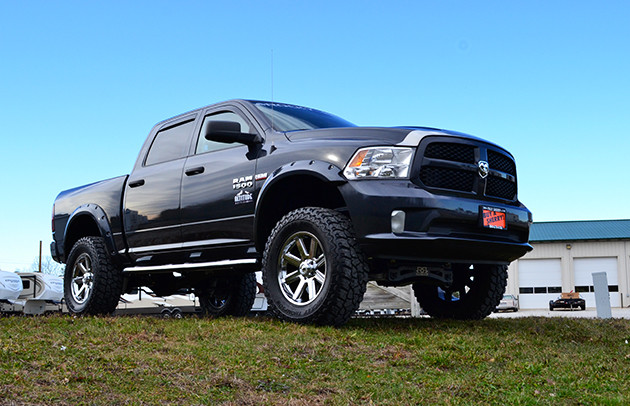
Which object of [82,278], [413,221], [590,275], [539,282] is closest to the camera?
[413,221]

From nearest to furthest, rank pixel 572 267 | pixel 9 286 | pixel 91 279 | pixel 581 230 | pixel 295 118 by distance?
pixel 295 118 → pixel 91 279 → pixel 9 286 → pixel 572 267 → pixel 581 230

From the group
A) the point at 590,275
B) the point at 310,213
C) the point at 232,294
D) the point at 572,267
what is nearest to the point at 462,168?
the point at 310,213

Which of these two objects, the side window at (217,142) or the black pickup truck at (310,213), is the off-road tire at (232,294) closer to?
the black pickup truck at (310,213)

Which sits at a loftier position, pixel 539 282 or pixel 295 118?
pixel 295 118

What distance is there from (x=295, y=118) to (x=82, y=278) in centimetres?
352

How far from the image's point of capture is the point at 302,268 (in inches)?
225

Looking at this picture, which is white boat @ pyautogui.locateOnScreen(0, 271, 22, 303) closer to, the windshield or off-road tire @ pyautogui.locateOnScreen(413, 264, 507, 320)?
the windshield

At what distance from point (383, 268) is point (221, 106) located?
8.54 feet

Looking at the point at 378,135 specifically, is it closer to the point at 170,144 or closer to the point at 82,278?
the point at 170,144

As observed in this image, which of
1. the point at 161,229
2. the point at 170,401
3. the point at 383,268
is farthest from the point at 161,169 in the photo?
the point at 170,401

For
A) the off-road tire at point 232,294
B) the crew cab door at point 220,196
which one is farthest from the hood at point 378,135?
the off-road tire at point 232,294

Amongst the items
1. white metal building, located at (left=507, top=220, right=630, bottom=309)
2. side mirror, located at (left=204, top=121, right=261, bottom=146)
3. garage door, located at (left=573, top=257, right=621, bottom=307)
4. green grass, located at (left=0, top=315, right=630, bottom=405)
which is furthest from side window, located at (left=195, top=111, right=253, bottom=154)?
garage door, located at (left=573, top=257, right=621, bottom=307)

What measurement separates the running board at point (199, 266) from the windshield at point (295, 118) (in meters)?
1.32

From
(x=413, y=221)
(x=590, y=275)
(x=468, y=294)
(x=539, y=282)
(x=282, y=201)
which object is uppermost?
(x=282, y=201)
